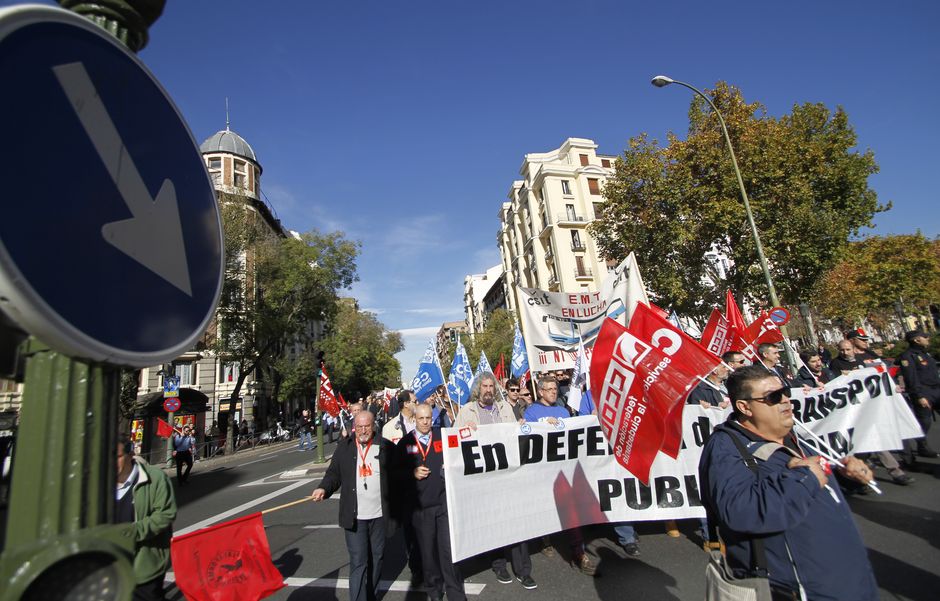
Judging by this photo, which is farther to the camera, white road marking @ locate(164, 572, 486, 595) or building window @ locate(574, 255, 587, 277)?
building window @ locate(574, 255, 587, 277)

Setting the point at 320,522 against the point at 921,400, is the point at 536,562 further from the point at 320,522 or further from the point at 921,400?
the point at 921,400

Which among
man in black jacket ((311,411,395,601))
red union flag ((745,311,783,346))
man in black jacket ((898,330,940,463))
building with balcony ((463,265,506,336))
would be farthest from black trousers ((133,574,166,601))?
building with balcony ((463,265,506,336))

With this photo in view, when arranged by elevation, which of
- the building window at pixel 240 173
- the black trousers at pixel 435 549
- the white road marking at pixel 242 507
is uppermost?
the building window at pixel 240 173

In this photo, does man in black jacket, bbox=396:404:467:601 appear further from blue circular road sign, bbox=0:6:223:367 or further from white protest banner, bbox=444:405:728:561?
blue circular road sign, bbox=0:6:223:367

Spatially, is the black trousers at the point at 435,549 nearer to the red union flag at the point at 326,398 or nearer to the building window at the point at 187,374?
the red union flag at the point at 326,398

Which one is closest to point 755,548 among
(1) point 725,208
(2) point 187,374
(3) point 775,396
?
(3) point 775,396

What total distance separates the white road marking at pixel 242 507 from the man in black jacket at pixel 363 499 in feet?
16.0

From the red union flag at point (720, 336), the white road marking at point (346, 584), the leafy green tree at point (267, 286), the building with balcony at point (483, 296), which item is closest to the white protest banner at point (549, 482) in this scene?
the white road marking at point (346, 584)

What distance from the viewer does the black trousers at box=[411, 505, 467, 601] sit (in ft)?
14.0

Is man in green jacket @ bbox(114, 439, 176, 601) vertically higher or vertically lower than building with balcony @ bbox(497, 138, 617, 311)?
lower

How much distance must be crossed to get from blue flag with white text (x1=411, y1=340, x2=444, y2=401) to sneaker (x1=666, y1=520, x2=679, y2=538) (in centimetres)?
630

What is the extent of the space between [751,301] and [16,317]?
22.5 meters

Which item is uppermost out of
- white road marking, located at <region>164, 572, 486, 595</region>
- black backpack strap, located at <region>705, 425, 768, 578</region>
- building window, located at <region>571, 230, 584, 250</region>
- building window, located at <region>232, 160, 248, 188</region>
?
building window, located at <region>232, 160, 248, 188</region>

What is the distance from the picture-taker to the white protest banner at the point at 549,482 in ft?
15.1
